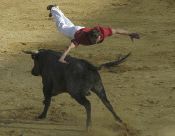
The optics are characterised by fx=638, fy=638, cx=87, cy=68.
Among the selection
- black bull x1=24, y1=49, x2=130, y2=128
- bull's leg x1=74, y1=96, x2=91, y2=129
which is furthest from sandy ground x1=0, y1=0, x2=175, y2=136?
black bull x1=24, y1=49, x2=130, y2=128

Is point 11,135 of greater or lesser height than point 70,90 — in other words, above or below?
below

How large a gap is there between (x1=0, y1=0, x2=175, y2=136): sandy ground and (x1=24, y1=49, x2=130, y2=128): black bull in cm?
44

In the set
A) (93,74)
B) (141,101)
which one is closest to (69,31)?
(93,74)

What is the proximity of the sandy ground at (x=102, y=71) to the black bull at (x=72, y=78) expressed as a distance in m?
0.44

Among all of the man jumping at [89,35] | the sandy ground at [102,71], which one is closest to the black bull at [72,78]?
the man jumping at [89,35]

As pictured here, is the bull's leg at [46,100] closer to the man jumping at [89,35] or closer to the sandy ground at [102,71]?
the sandy ground at [102,71]

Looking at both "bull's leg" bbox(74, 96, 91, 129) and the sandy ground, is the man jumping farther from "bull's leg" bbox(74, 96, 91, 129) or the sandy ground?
the sandy ground

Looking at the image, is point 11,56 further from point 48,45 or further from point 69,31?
point 69,31

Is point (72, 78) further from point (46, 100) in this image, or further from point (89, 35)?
point (46, 100)

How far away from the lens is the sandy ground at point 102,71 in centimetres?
896

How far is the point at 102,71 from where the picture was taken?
11.8 meters

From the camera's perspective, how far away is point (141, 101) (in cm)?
994

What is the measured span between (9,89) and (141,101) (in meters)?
2.34

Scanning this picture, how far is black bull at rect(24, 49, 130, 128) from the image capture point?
8.38 metres
